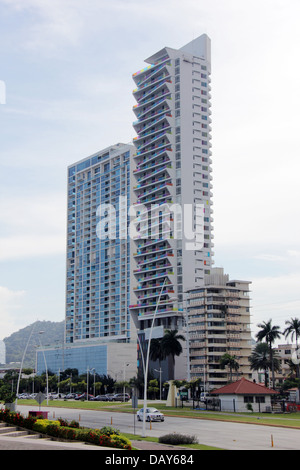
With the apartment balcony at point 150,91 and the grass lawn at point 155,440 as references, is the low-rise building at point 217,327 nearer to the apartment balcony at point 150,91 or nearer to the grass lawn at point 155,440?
the apartment balcony at point 150,91

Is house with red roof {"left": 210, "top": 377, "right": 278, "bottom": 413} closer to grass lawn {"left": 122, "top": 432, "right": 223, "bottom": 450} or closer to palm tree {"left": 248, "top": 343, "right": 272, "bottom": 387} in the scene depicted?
grass lawn {"left": 122, "top": 432, "right": 223, "bottom": 450}

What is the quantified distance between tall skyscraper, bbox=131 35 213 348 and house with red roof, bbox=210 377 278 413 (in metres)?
51.8

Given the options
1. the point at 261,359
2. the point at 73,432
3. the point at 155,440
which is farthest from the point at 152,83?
the point at 73,432

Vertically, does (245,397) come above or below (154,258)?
below

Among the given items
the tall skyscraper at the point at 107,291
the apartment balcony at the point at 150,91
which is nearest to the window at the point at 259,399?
the apartment balcony at the point at 150,91

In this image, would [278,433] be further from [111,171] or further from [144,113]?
[111,171]

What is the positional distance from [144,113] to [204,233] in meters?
37.1

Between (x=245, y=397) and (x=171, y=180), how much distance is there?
72.3m

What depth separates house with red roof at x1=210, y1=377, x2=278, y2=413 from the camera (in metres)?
77.0

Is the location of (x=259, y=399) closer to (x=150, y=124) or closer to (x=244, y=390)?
(x=244, y=390)

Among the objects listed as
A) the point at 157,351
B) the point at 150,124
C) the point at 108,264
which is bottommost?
the point at 157,351

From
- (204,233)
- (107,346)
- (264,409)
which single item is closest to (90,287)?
(107,346)

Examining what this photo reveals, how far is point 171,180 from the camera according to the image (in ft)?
456
